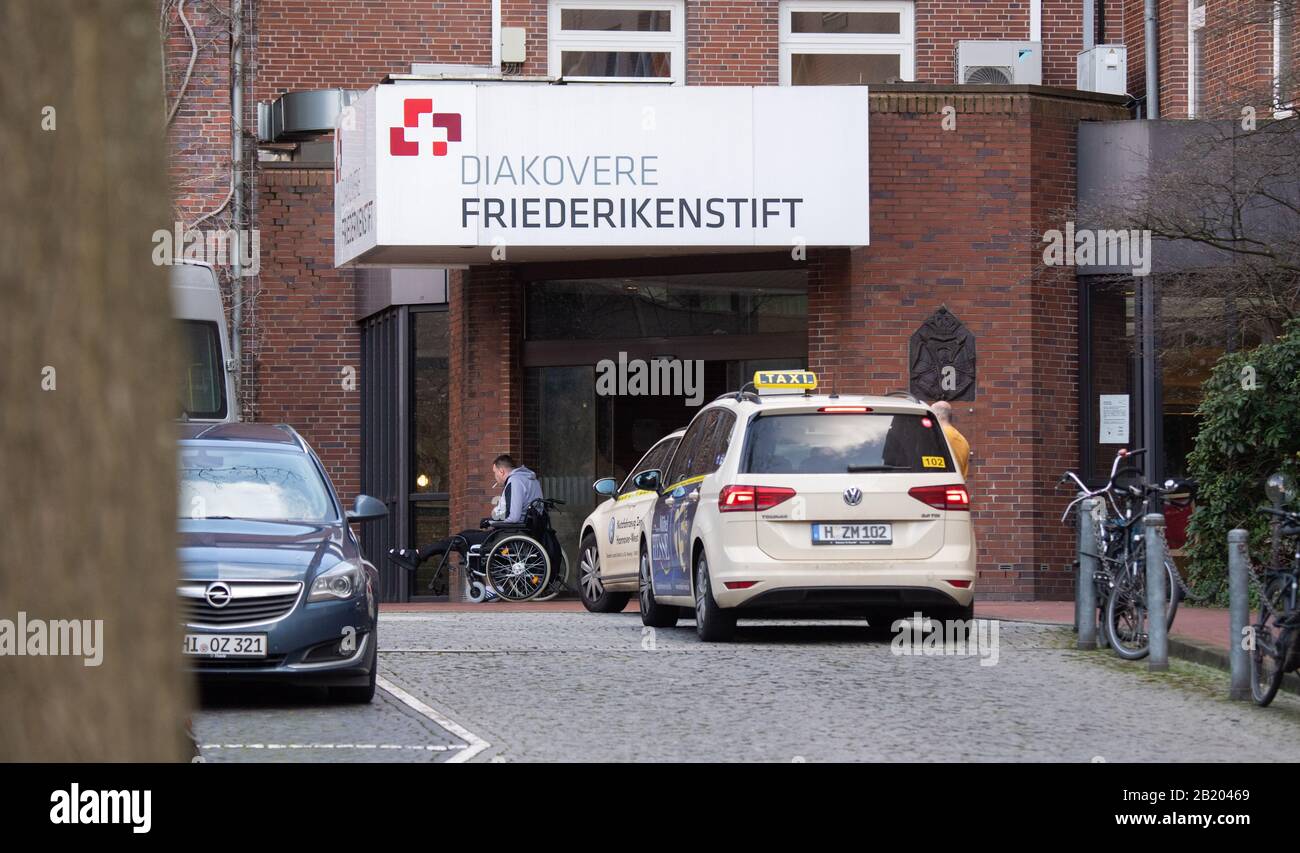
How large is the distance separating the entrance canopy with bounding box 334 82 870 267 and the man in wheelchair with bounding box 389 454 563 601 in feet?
9.82

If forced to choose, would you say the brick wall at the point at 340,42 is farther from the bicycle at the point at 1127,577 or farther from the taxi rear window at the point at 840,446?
the bicycle at the point at 1127,577

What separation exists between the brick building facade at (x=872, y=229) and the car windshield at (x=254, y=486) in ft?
34.6

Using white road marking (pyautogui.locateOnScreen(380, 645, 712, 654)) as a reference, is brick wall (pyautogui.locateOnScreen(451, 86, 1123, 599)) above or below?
above

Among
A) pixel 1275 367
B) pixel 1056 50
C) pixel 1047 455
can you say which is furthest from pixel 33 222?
pixel 1056 50

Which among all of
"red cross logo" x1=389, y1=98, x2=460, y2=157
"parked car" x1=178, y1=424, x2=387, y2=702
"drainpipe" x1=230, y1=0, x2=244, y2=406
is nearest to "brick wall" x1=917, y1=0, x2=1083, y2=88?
"red cross logo" x1=389, y1=98, x2=460, y2=157

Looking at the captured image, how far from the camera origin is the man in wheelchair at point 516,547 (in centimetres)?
2238

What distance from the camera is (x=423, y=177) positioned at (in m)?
21.1

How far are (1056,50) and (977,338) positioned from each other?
569 centimetres

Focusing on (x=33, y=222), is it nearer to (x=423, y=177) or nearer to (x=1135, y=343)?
(x=423, y=177)

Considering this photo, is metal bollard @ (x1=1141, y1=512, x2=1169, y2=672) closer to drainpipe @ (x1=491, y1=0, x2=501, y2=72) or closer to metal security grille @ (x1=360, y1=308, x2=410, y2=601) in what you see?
metal security grille @ (x1=360, y1=308, x2=410, y2=601)

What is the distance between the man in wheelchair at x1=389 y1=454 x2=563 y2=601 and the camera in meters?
22.4

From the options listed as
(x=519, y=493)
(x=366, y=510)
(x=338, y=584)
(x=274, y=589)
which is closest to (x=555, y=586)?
(x=519, y=493)

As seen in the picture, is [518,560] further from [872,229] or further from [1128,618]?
[1128,618]

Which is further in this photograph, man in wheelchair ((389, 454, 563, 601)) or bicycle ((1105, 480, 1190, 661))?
Result: man in wheelchair ((389, 454, 563, 601))
